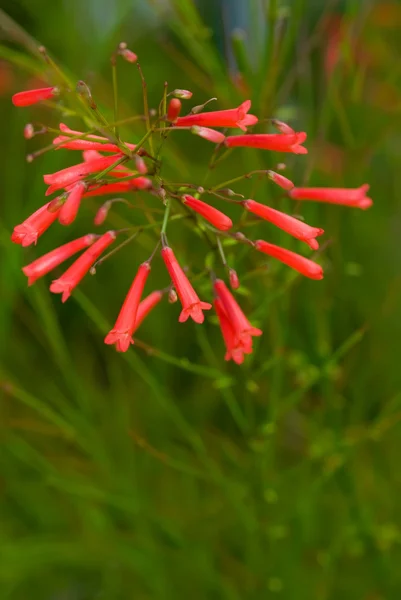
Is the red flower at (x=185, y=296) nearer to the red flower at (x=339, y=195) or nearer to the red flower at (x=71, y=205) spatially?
the red flower at (x=71, y=205)

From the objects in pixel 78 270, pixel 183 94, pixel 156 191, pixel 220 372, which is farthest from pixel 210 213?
pixel 220 372

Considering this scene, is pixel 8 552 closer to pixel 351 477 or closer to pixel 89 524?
pixel 89 524

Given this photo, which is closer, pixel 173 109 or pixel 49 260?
pixel 173 109

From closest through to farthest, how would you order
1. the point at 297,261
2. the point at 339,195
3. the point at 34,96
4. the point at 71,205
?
the point at 71,205 < the point at 34,96 < the point at 297,261 < the point at 339,195

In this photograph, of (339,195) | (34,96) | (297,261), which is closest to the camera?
(34,96)

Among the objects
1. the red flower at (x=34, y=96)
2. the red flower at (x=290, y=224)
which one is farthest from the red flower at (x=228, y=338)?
the red flower at (x=34, y=96)

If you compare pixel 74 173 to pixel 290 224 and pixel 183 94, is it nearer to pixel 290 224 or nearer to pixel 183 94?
pixel 183 94
